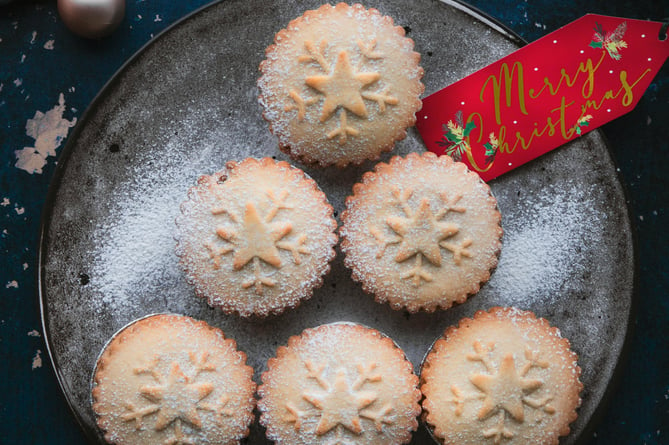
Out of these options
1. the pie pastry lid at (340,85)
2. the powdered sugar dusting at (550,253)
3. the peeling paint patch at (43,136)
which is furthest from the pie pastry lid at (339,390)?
the peeling paint patch at (43,136)

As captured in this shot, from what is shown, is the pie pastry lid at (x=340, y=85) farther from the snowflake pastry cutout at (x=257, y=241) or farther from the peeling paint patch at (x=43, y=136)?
the peeling paint patch at (x=43, y=136)

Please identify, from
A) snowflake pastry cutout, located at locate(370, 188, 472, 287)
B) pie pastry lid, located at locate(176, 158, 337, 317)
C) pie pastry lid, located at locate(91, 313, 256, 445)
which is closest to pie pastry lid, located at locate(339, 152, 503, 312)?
snowflake pastry cutout, located at locate(370, 188, 472, 287)

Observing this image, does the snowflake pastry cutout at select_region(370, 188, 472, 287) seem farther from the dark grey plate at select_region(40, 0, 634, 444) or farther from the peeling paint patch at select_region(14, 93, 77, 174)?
the peeling paint patch at select_region(14, 93, 77, 174)

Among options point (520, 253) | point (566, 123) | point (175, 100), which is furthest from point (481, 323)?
point (175, 100)

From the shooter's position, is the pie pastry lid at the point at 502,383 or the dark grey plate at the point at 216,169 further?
the dark grey plate at the point at 216,169

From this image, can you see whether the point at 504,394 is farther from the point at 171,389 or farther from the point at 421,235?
the point at 171,389

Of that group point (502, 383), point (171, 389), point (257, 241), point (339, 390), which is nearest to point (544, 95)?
point (502, 383)

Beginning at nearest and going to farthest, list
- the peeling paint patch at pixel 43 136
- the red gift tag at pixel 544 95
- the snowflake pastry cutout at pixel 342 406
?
the snowflake pastry cutout at pixel 342 406 < the red gift tag at pixel 544 95 < the peeling paint patch at pixel 43 136
